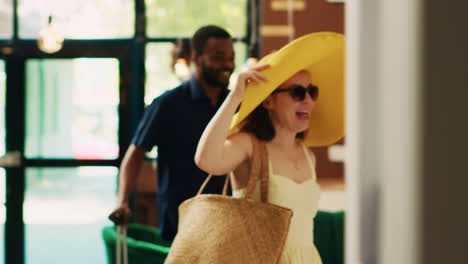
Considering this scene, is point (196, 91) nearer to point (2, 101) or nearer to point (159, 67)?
point (159, 67)

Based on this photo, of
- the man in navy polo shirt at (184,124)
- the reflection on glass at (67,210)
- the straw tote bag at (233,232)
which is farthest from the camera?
the reflection on glass at (67,210)

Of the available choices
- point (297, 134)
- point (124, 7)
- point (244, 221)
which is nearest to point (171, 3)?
point (124, 7)

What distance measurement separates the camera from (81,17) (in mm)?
5656

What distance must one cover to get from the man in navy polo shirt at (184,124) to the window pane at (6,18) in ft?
11.2

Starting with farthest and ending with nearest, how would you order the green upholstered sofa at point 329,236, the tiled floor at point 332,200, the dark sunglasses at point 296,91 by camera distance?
the tiled floor at point 332,200 < the green upholstered sofa at point 329,236 < the dark sunglasses at point 296,91

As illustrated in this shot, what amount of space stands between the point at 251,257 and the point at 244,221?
0.08 m

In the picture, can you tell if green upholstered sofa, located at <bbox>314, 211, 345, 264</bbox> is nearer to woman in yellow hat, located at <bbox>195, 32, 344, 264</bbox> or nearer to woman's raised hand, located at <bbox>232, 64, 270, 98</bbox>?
woman in yellow hat, located at <bbox>195, 32, 344, 264</bbox>

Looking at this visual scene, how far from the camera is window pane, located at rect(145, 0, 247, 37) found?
18.2ft

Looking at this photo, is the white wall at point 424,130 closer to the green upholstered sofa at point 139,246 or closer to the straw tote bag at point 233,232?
the straw tote bag at point 233,232

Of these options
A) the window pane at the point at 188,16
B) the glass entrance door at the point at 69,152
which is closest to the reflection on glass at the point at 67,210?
the glass entrance door at the point at 69,152

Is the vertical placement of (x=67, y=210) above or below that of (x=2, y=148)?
below

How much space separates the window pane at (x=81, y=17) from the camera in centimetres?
557

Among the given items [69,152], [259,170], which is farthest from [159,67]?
[259,170]

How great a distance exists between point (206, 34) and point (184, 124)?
0.37m
